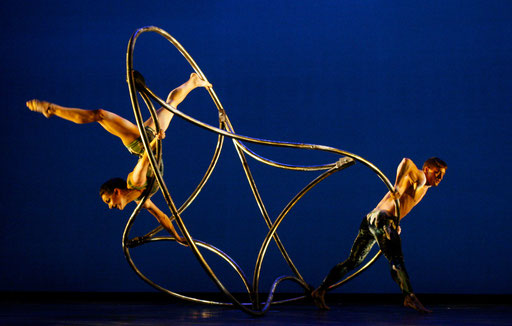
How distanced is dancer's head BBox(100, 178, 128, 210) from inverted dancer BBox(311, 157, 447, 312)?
1846mm

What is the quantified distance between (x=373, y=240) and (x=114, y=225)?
9.55 feet

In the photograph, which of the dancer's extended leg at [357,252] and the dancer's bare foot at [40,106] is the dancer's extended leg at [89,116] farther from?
the dancer's extended leg at [357,252]

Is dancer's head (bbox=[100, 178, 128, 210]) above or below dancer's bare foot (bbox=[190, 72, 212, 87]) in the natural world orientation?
below

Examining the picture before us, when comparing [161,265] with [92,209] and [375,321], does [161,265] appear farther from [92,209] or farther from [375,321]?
[375,321]

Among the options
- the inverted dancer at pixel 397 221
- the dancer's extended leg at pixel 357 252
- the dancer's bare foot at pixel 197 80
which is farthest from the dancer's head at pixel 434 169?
the dancer's bare foot at pixel 197 80

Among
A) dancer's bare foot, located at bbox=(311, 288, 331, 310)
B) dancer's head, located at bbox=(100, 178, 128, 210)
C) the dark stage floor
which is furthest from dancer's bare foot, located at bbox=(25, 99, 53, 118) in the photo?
dancer's bare foot, located at bbox=(311, 288, 331, 310)

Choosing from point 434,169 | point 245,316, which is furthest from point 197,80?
point 434,169

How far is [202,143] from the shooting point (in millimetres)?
5590

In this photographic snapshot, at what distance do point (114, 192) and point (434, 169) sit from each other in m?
2.38

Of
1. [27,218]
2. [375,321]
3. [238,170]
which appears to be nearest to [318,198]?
[238,170]

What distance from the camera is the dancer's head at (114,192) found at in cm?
369

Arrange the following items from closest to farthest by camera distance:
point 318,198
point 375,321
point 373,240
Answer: point 375,321, point 373,240, point 318,198

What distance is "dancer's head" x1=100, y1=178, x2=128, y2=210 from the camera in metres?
3.69

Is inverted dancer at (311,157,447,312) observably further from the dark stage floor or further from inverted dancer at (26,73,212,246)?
inverted dancer at (26,73,212,246)
